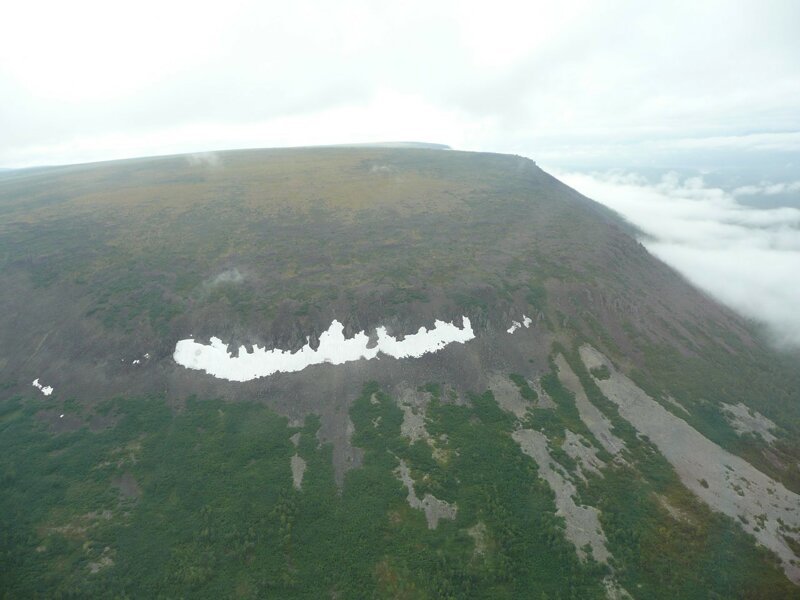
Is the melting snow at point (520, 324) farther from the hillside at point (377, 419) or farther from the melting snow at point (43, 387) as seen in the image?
the melting snow at point (43, 387)

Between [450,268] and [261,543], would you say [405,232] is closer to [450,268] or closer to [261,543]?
[450,268]

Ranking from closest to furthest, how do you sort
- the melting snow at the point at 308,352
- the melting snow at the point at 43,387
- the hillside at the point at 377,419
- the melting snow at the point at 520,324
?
1. the hillside at the point at 377,419
2. the melting snow at the point at 43,387
3. the melting snow at the point at 308,352
4. the melting snow at the point at 520,324

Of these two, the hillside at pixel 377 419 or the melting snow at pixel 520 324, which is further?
the melting snow at pixel 520 324

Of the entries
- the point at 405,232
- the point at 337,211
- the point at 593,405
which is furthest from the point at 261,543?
the point at 337,211

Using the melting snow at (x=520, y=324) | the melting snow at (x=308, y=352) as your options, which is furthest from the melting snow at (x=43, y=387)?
the melting snow at (x=520, y=324)

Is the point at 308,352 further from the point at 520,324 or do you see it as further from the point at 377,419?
the point at 520,324
